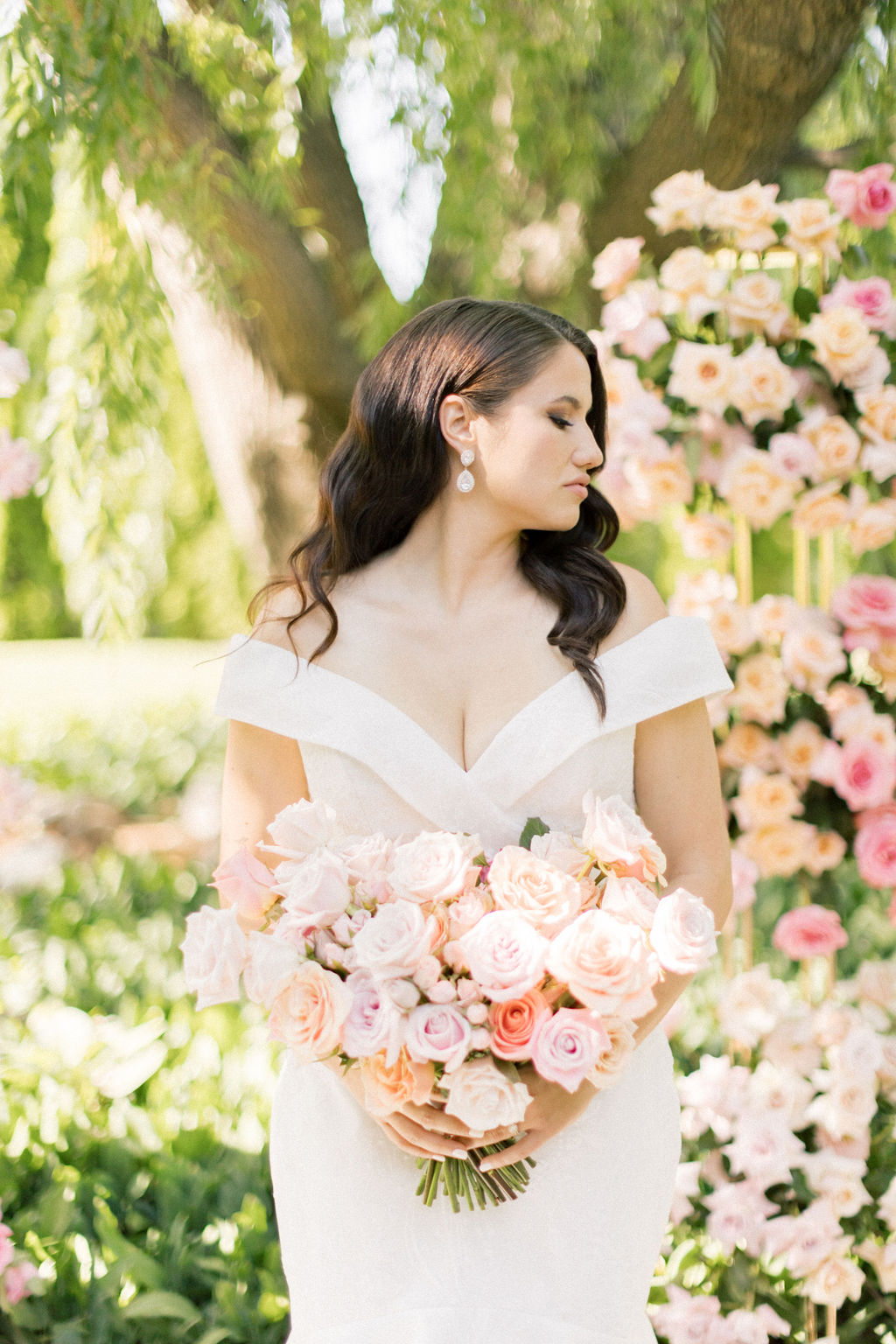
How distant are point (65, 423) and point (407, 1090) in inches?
89.7

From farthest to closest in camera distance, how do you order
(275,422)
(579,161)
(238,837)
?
(275,422) < (579,161) < (238,837)

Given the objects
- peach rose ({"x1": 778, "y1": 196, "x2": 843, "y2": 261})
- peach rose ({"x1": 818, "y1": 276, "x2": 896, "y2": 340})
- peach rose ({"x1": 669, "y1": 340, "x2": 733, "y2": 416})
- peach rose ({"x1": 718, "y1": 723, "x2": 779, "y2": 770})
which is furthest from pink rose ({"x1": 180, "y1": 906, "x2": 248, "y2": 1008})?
peach rose ({"x1": 778, "y1": 196, "x2": 843, "y2": 261})

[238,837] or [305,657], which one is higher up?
[305,657]

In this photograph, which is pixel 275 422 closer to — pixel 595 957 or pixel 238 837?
pixel 238 837

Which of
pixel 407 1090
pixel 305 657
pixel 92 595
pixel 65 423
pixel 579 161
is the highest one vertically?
pixel 579 161

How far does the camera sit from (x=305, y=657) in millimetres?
2279

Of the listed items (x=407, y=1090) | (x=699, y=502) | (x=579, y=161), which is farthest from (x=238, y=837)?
(x=579, y=161)

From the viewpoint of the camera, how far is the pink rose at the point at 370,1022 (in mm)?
1649

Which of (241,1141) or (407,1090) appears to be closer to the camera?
(407,1090)

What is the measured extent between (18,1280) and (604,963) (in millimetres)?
2056

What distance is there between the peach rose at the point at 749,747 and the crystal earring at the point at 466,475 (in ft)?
4.33

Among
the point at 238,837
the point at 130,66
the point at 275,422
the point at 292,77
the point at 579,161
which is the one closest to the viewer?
the point at 238,837

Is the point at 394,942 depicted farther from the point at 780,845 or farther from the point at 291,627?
the point at 780,845

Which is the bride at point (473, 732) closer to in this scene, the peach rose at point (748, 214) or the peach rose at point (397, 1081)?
the peach rose at point (397, 1081)
